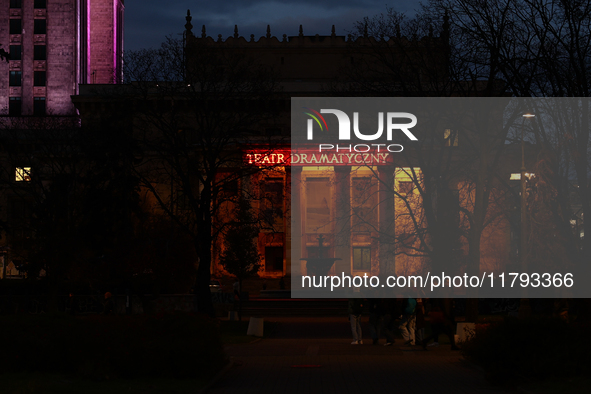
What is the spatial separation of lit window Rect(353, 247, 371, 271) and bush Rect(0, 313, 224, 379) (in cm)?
6282

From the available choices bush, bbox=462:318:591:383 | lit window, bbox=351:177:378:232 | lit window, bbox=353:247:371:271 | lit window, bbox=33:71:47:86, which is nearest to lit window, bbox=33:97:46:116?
lit window, bbox=33:71:47:86

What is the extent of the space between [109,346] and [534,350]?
8.23 meters

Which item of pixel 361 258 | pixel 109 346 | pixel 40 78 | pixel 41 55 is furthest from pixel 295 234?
pixel 109 346

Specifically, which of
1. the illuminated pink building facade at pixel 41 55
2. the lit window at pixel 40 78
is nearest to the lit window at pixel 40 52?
the illuminated pink building facade at pixel 41 55

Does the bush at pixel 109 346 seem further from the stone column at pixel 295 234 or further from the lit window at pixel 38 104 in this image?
the lit window at pixel 38 104

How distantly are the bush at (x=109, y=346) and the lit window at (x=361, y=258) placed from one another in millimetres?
62822

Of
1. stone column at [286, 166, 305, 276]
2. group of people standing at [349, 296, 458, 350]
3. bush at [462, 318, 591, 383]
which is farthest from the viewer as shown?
stone column at [286, 166, 305, 276]

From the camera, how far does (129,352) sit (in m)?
14.3

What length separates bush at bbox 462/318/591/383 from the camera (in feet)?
43.7

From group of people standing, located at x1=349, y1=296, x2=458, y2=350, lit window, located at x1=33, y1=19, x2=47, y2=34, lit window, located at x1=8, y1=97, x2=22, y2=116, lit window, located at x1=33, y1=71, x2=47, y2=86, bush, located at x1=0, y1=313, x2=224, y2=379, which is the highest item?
lit window, located at x1=33, y1=19, x2=47, y2=34

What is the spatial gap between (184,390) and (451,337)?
10.9 metres

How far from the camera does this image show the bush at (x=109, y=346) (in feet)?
46.0

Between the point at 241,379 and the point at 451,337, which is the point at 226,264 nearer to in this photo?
the point at 451,337

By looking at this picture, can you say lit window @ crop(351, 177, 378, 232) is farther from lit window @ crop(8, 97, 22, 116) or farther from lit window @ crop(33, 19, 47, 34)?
lit window @ crop(33, 19, 47, 34)
